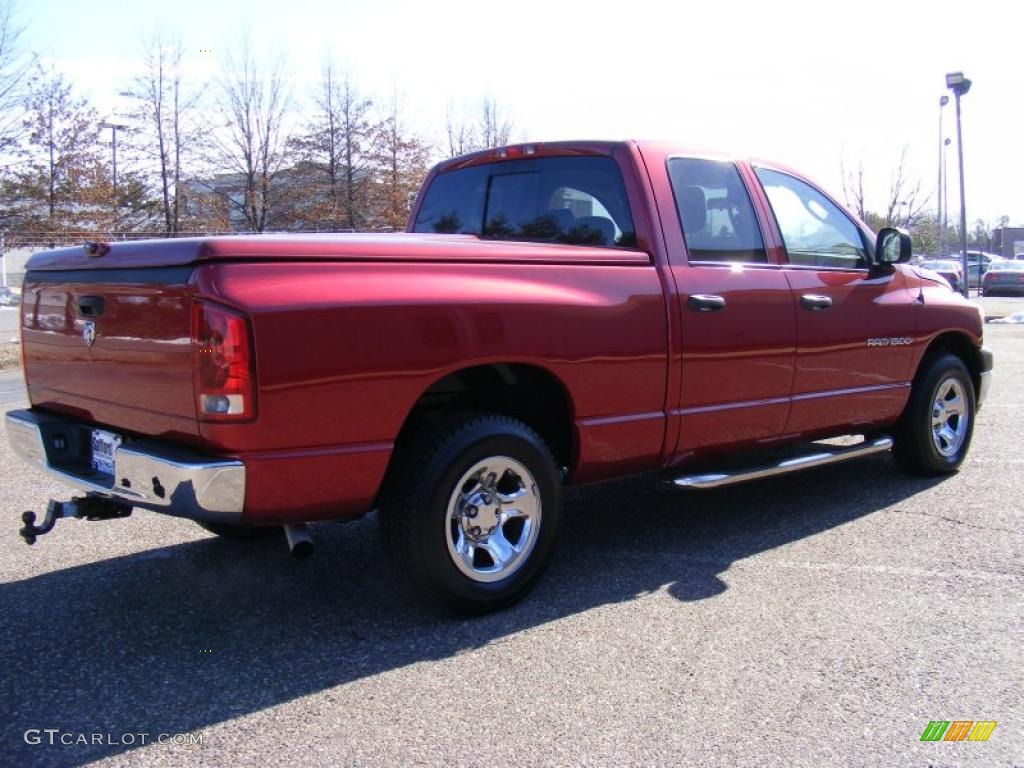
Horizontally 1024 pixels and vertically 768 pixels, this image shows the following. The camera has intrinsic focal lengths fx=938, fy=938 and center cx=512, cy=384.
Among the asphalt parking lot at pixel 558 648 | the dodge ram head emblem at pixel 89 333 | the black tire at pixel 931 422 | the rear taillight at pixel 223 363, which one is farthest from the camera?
the black tire at pixel 931 422

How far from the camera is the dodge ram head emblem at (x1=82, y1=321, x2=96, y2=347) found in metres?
3.65

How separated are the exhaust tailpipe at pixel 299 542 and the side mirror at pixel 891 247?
3.76 meters

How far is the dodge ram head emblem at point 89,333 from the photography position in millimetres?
3648

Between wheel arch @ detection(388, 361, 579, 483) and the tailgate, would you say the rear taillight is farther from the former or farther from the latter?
wheel arch @ detection(388, 361, 579, 483)

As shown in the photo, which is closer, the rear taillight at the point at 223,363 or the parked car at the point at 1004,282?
the rear taillight at the point at 223,363

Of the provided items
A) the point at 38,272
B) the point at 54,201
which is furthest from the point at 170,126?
the point at 38,272

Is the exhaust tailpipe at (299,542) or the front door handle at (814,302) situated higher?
the front door handle at (814,302)

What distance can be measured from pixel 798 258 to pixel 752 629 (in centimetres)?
221

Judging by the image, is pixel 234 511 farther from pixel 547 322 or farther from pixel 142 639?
pixel 547 322

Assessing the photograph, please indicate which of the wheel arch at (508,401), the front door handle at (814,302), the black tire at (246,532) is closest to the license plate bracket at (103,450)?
the black tire at (246,532)

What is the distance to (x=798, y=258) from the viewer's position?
5.03m

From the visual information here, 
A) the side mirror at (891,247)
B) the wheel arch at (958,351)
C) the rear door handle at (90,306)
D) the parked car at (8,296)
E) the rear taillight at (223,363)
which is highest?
the parked car at (8,296)

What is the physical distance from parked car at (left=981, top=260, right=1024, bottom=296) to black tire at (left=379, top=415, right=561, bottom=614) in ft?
108

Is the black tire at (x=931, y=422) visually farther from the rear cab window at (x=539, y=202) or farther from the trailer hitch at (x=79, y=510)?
the trailer hitch at (x=79, y=510)
